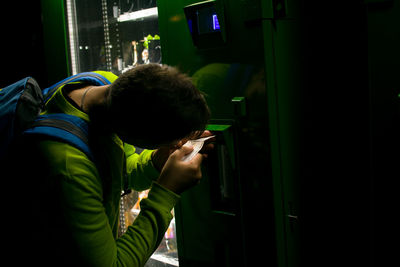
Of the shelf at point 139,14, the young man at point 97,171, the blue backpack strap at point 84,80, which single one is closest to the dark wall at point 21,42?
the shelf at point 139,14

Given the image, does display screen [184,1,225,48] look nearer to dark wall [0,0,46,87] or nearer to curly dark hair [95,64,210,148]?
curly dark hair [95,64,210,148]

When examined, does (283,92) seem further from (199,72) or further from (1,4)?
(1,4)

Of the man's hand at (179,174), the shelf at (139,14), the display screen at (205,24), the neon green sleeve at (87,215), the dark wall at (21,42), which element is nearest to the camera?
the neon green sleeve at (87,215)

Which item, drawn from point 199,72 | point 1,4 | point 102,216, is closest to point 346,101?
point 199,72

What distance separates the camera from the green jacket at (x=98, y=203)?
1.02 m

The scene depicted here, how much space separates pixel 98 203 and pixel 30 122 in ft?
1.00

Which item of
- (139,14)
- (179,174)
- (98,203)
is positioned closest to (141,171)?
(179,174)

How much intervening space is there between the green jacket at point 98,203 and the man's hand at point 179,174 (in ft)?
0.10

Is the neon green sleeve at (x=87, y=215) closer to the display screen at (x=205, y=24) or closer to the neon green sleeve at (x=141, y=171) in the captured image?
the neon green sleeve at (x=141, y=171)

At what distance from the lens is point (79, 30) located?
7.95 feet

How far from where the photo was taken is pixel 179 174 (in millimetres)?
1236

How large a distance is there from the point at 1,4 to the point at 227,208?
87.5 inches

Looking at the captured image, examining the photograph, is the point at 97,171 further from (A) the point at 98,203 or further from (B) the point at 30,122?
(B) the point at 30,122

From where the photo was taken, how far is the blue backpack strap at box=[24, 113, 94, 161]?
107 cm
